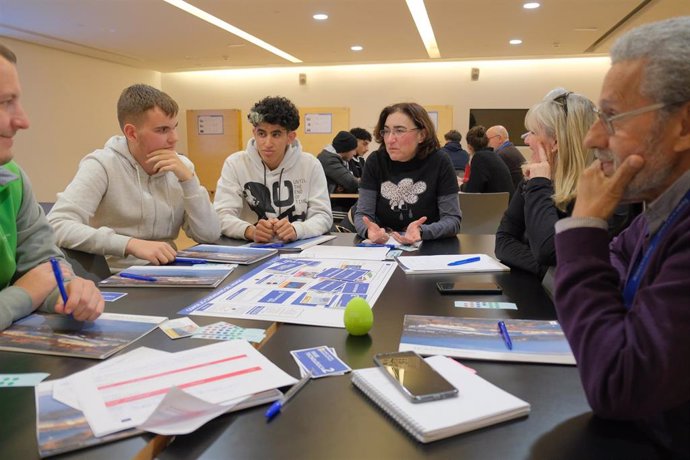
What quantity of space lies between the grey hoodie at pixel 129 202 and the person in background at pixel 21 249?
0.49 metres

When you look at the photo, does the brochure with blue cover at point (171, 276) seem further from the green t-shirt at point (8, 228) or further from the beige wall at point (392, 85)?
the beige wall at point (392, 85)

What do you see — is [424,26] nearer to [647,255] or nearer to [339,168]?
[339,168]

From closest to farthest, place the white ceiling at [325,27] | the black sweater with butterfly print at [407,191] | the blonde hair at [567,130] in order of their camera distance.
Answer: the blonde hair at [567,130] < the black sweater with butterfly print at [407,191] < the white ceiling at [325,27]

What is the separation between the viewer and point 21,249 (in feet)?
4.41

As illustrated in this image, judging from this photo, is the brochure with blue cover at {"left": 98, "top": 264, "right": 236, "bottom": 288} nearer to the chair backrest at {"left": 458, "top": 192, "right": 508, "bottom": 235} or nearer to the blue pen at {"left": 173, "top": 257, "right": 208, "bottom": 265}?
the blue pen at {"left": 173, "top": 257, "right": 208, "bottom": 265}

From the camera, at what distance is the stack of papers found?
2.16ft

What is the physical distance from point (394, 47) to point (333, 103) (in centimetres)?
236

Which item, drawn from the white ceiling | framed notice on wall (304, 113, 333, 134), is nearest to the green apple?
the white ceiling

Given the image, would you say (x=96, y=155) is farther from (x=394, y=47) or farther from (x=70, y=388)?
(x=394, y=47)

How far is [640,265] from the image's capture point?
0.79 metres

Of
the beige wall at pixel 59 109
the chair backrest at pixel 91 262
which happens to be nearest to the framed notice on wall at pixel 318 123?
the beige wall at pixel 59 109

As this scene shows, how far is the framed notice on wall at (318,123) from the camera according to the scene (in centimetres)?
945

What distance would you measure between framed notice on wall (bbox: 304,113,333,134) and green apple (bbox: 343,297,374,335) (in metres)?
8.70

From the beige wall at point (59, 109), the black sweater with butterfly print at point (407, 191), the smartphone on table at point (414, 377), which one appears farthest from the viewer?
the beige wall at point (59, 109)
